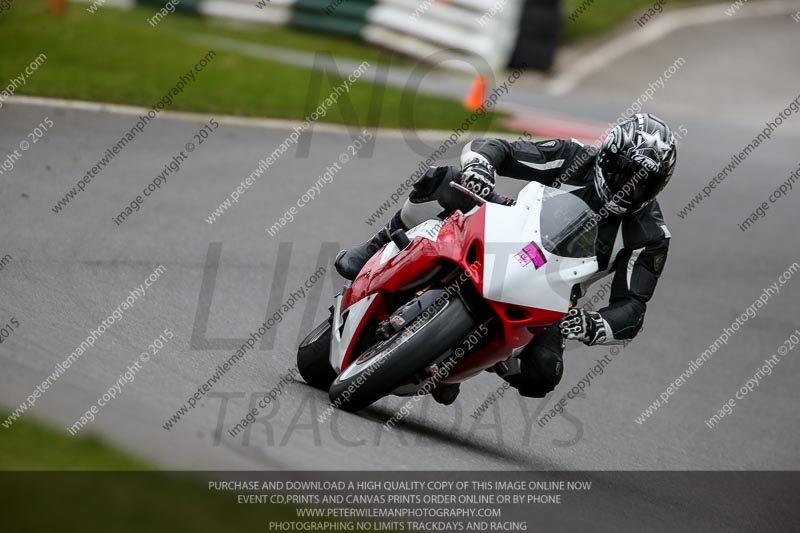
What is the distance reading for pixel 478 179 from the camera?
5.93 m

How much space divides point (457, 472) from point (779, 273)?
784 cm

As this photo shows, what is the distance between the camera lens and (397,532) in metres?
4.66

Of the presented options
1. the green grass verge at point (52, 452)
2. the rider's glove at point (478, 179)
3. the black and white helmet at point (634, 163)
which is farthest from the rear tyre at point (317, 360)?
the green grass verge at point (52, 452)

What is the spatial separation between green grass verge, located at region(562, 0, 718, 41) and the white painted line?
404mm

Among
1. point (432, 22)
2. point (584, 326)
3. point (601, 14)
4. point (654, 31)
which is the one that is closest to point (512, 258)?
point (584, 326)

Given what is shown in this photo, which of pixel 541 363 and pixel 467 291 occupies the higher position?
pixel 467 291

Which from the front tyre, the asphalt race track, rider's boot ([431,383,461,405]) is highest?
the front tyre

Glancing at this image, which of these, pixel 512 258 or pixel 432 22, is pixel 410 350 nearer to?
pixel 512 258

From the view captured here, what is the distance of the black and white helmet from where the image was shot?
6.07 meters

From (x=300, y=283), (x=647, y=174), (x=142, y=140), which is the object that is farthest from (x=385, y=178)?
(x=647, y=174)

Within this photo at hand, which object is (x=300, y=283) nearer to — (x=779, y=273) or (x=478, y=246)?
(x=478, y=246)

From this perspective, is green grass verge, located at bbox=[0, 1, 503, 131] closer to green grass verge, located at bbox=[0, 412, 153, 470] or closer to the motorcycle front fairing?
the motorcycle front fairing

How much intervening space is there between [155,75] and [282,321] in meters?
8.01

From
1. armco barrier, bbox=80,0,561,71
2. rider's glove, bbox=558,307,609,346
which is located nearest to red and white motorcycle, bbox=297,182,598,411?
rider's glove, bbox=558,307,609,346
